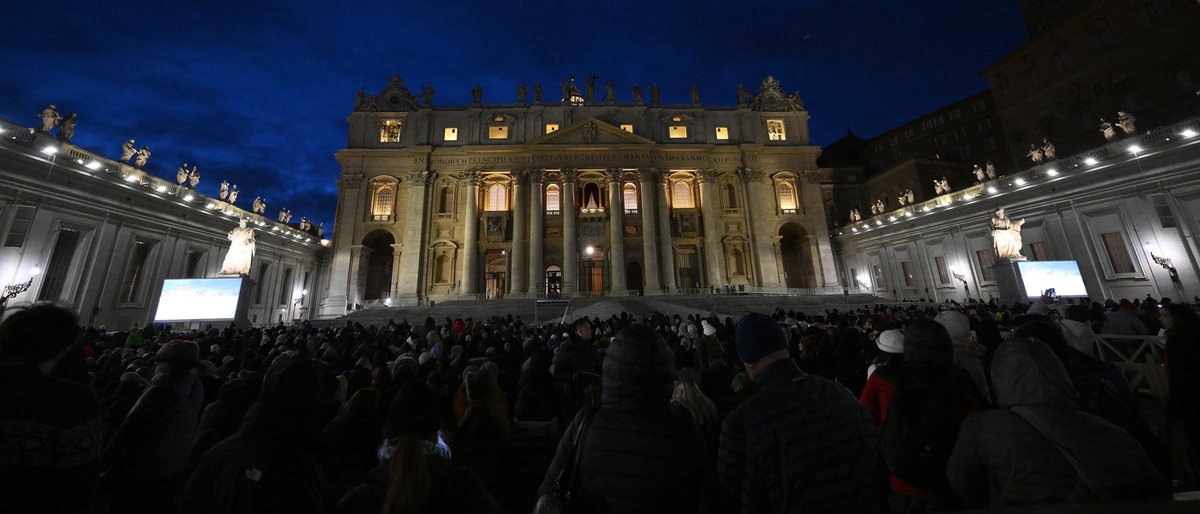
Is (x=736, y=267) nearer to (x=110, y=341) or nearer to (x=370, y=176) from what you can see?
(x=370, y=176)

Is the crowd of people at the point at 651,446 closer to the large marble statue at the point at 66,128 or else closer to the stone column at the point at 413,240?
the large marble statue at the point at 66,128

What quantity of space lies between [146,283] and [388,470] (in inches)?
1076

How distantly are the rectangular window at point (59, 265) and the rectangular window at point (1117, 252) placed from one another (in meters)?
45.9

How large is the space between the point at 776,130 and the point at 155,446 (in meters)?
40.0

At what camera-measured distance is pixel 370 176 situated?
103 ft

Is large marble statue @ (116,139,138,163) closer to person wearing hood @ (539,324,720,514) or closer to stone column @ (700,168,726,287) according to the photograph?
person wearing hood @ (539,324,720,514)

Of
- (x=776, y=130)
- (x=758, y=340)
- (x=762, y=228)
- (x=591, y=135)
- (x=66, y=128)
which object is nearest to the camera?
(x=758, y=340)

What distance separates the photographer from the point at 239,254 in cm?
1483

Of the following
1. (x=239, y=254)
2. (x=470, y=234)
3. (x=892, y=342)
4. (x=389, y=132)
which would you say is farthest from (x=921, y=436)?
(x=389, y=132)

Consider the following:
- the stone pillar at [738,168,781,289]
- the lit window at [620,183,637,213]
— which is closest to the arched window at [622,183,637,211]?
the lit window at [620,183,637,213]

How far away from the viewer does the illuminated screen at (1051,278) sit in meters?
14.6

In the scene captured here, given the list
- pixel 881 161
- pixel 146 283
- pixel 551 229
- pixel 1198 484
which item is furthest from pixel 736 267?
pixel 146 283

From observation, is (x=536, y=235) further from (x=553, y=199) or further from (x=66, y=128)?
(x=66, y=128)

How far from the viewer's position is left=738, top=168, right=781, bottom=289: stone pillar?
30828 mm
